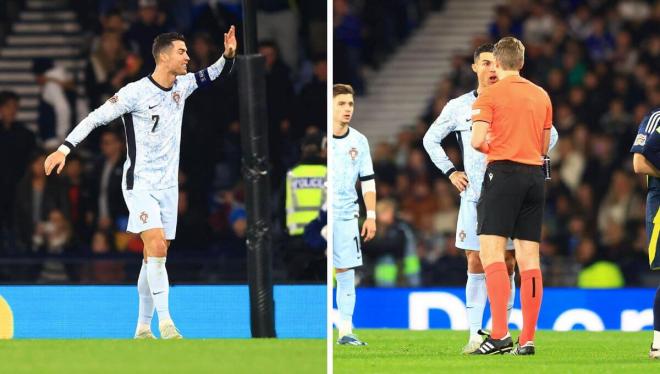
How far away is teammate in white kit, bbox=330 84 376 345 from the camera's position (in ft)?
33.6

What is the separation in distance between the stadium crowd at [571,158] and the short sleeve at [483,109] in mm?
6085

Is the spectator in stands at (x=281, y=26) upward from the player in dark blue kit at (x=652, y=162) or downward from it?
upward

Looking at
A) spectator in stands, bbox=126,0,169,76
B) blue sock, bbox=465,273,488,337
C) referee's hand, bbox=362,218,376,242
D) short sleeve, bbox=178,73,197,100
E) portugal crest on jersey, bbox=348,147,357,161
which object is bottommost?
blue sock, bbox=465,273,488,337

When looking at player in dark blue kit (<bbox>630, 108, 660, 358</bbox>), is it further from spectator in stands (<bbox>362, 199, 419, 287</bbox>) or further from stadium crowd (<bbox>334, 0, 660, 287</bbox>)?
spectator in stands (<bbox>362, 199, 419, 287</bbox>)

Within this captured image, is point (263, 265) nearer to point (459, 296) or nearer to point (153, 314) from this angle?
point (153, 314)

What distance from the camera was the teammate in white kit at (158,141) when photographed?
9.72m

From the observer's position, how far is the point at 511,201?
27.8 feet

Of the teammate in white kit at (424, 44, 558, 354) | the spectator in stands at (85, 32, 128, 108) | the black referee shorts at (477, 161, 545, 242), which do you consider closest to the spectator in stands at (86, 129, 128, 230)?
the spectator in stands at (85, 32, 128, 108)

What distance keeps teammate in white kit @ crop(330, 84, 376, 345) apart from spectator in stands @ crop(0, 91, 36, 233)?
18.6ft

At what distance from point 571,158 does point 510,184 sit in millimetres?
8823

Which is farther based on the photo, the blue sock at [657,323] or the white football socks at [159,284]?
the white football socks at [159,284]

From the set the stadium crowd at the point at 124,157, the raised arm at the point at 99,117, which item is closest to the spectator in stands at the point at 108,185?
the stadium crowd at the point at 124,157

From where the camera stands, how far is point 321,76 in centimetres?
1514

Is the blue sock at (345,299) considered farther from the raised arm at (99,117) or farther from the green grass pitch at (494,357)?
the raised arm at (99,117)
